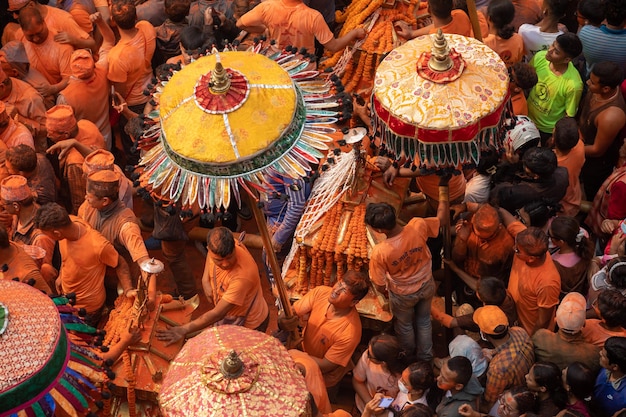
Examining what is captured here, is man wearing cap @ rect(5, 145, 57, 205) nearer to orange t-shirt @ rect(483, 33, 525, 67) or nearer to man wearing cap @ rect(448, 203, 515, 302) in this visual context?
man wearing cap @ rect(448, 203, 515, 302)

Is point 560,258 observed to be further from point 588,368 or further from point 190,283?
point 190,283

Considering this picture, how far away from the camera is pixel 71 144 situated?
812 centimetres

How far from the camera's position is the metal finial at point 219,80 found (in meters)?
5.09

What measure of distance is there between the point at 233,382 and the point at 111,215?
11.0 ft

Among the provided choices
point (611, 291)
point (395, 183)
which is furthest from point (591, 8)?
point (611, 291)

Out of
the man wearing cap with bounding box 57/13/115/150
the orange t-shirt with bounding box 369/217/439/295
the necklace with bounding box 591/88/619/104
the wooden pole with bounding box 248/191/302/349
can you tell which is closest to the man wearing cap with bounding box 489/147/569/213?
the orange t-shirt with bounding box 369/217/439/295

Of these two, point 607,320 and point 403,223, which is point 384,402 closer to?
point 607,320

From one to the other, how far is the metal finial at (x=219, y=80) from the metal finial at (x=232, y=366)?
1536 mm

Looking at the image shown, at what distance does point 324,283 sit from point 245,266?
2.67ft

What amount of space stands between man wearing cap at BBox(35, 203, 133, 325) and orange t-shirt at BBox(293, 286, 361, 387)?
1422 millimetres

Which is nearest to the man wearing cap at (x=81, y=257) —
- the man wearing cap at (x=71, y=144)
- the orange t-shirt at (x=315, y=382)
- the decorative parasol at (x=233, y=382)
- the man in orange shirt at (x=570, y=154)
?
the man wearing cap at (x=71, y=144)

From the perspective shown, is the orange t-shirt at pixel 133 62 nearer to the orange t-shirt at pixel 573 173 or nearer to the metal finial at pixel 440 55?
the metal finial at pixel 440 55

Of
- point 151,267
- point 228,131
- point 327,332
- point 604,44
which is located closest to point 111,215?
point 151,267

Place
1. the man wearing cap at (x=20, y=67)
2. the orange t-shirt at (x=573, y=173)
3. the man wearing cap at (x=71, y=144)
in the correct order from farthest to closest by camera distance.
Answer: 1. the man wearing cap at (x=20, y=67)
2. the man wearing cap at (x=71, y=144)
3. the orange t-shirt at (x=573, y=173)
